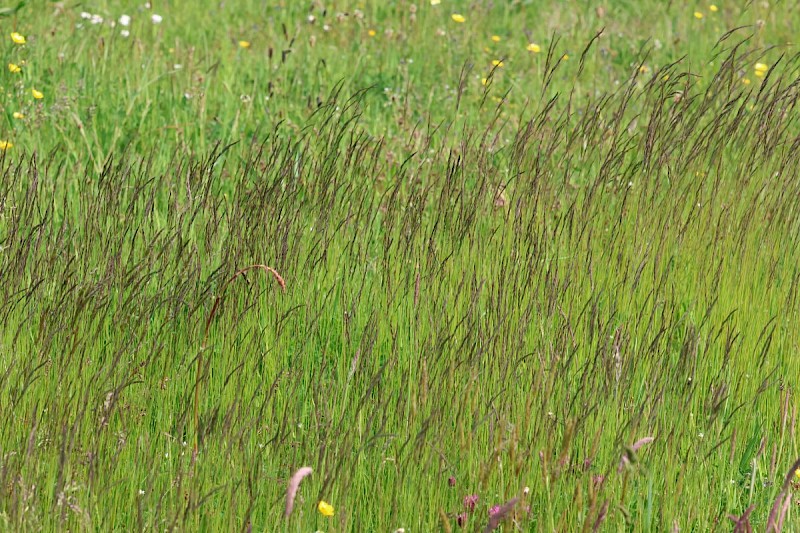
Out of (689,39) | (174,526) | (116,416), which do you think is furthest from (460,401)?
(689,39)

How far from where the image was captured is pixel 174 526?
175cm

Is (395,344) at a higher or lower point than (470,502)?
higher

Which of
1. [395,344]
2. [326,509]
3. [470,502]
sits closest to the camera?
[326,509]

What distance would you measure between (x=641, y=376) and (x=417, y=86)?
2957 millimetres

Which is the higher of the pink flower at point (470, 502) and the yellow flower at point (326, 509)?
the yellow flower at point (326, 509)

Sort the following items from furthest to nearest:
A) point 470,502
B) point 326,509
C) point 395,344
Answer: point 395,344 → point 470,502 → point 326,509

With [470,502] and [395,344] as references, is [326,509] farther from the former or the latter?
[395,344]

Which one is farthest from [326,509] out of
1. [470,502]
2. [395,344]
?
[395,344]

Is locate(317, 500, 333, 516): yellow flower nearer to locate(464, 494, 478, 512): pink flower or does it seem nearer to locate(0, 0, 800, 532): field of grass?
locate(0, 0, 800, 532): field of grass

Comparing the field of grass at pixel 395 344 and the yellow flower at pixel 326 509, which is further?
the field of grass at pixel 395 344

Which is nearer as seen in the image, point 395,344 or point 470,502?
point 470,502

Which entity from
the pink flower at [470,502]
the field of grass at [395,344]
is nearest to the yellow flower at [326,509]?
the field of grass at [395,344]

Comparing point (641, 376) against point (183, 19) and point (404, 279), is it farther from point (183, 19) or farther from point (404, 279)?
point (183, 19)

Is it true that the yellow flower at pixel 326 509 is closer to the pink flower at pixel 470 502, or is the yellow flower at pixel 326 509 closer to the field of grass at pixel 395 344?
the field of grass at pixel 395 344
